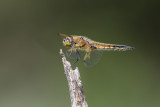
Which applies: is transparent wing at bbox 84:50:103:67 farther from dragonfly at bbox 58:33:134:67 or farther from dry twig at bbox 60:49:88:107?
dry twig at bbox 60:49:88:107

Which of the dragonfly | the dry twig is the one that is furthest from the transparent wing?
the dry twig

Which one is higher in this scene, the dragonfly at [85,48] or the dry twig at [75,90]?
the dragonfly at [85,48]

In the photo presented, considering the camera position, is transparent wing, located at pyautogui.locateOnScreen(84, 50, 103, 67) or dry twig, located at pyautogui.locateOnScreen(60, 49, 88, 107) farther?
transparent wing, located at pyautogui.locateOnScreen(84, 50, 103, 67)

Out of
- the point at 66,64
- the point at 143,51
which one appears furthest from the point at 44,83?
the point at 66,64

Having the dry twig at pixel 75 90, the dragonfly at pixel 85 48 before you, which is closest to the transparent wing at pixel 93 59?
the dragonfly at pixel 85 48

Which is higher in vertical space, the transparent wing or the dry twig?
the transparent wing

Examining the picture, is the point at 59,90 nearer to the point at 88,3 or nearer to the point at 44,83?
the point at 44,83

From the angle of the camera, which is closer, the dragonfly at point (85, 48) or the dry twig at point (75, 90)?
the dry twig at point (75, 90)

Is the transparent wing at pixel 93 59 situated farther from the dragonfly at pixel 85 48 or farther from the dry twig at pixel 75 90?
the dry twig at pixel 75 90

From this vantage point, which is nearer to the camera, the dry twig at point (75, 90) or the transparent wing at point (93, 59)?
the dry twig at point (75, 90)
